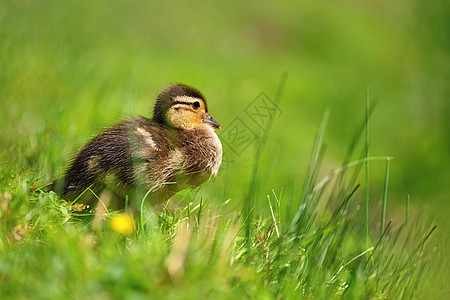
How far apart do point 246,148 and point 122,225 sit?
588 centimetres

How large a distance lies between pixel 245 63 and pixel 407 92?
14.0ft

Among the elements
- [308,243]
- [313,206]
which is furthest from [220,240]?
[313,206]

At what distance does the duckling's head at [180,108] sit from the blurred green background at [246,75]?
44 centimetres

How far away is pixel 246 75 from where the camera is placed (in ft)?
44.7

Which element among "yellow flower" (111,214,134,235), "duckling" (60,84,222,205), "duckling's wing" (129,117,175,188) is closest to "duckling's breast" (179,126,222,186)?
"duckling" (60,84,222,205)

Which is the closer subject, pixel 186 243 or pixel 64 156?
pixel 186 243

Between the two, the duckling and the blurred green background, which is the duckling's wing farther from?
the blurred green background

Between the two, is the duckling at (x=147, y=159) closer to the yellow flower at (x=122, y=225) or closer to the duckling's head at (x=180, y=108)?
the duckling's head at (x=180, y=108)

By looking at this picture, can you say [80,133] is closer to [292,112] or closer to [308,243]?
[308,243]

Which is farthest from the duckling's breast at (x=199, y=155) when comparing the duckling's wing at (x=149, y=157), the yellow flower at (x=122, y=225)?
the yellow flower at (x=122, y=225)

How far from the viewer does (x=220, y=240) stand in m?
3.45

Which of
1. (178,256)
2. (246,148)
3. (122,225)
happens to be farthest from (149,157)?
(246,148)

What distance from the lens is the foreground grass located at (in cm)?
285

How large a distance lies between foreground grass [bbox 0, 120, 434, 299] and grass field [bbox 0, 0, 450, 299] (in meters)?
0.01
